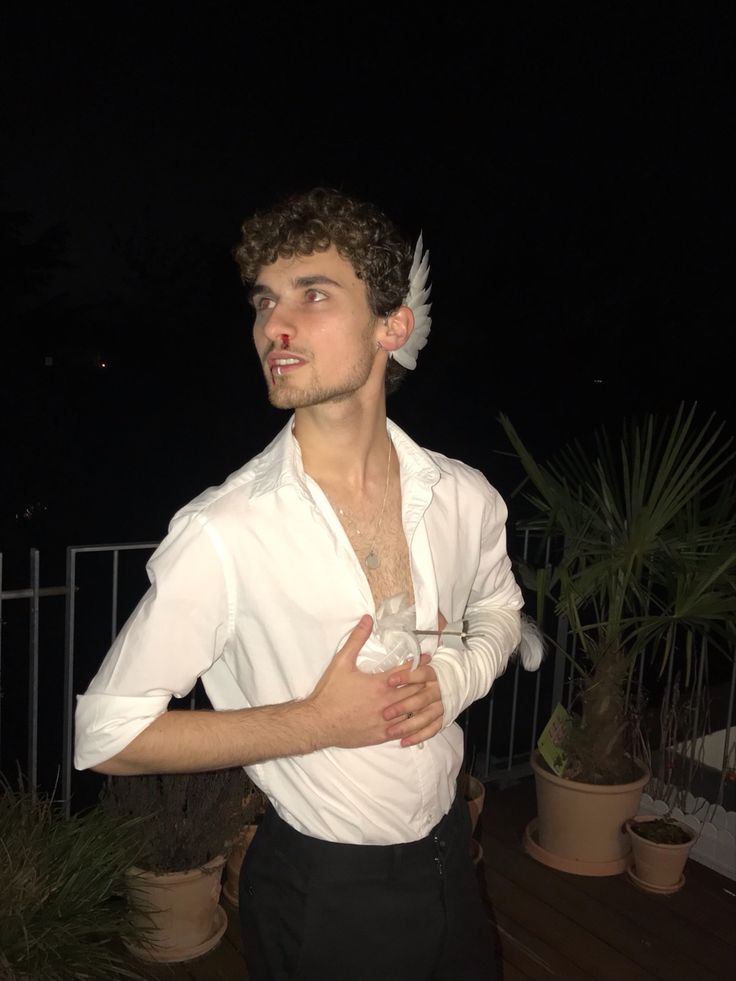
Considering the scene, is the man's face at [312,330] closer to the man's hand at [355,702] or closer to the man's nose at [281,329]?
the man's nose at [281,329]

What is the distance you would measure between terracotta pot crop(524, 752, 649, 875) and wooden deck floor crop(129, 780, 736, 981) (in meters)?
0.06

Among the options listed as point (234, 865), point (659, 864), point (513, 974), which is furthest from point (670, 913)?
point (234, 865)

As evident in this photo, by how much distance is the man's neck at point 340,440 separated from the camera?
1451 mm

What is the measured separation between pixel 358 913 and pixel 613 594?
6.59 ft

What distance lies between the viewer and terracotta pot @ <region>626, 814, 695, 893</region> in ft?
9.76

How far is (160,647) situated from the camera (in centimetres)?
113

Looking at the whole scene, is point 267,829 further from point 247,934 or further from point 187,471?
point 187,471

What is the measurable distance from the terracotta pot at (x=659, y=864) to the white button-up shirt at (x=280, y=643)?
2.01 m

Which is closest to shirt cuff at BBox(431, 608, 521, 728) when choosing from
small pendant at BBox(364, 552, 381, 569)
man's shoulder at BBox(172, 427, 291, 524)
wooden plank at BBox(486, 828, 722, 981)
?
small pendant at BBox(364, 552, 381, 569)

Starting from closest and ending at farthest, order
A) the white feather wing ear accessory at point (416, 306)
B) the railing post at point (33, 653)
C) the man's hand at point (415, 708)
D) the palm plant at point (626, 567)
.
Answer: the man's hand at point (415, 708) < the white feather wing ear accessory at point (416, 306) < the railing post at point (33, 653) < the palm plant at point (626, 567)

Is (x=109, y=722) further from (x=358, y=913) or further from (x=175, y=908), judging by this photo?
(x=175, y=908)

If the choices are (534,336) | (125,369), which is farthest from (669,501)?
(125,369)

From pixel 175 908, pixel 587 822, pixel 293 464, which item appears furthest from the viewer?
pixel 587 822

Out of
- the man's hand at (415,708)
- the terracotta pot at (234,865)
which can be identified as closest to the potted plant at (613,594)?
the terracotta pot at (234,865)
